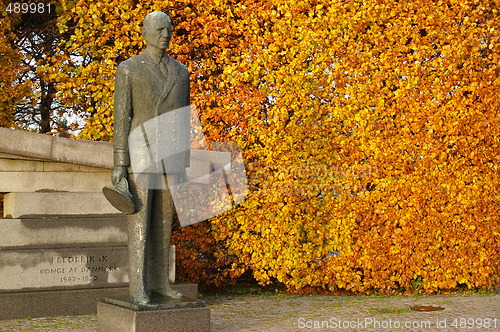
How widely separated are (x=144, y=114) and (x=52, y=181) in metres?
2.58

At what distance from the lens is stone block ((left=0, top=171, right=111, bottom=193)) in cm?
775

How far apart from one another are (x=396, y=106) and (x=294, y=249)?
2371mm

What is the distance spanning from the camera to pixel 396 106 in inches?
362

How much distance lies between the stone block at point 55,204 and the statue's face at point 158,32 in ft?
8.93

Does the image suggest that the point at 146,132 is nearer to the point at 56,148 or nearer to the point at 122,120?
the point at 122,120

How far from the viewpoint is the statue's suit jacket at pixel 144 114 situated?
5.80 metres

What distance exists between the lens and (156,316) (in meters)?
5.63

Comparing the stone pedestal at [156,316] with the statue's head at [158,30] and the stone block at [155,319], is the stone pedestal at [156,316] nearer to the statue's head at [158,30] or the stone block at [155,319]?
the stone block at [155,319]

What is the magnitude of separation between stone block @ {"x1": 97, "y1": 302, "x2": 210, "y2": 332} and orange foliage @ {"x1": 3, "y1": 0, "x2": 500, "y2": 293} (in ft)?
11.7

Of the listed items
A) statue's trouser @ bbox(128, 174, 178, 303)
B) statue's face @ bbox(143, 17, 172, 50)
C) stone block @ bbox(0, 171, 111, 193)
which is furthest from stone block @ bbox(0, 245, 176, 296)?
statue's face @ bbox(143, 17, 172, 50)

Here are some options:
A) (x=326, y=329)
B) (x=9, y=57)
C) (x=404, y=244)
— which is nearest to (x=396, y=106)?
(x=404, y=244)
